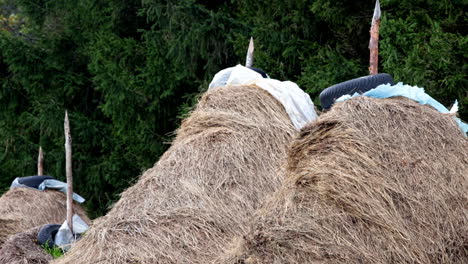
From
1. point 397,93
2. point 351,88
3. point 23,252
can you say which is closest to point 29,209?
point 23,252

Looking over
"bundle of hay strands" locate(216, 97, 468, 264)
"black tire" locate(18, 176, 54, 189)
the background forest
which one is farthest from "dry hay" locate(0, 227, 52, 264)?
"bundle of hay strands" locate(216, 97, 468, 264)

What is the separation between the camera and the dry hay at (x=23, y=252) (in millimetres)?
9664

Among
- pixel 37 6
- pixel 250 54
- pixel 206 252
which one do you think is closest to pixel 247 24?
pixel 250 54

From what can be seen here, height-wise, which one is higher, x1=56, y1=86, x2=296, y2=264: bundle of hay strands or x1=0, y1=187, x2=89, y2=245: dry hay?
x1=56, y1=86, x2=296, y2=264: bundle of hay strands

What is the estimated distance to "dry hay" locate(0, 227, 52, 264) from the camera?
9664 millimetres

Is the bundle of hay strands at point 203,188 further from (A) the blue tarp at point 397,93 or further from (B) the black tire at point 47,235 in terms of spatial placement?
(B) the black tire at point 47,235

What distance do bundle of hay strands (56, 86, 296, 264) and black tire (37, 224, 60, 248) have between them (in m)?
3.34

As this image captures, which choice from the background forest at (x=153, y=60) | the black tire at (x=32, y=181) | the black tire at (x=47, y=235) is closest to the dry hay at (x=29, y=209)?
the black tire at (x=32, y=181)

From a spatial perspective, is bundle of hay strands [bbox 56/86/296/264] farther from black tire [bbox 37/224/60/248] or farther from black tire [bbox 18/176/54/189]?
black tire [bbox 18/176/54/189]

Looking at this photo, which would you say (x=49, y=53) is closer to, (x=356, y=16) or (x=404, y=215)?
(x=356, y=16)

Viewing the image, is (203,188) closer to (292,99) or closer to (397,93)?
(292,99)

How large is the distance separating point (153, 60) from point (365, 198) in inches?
480

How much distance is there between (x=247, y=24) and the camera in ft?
51.1

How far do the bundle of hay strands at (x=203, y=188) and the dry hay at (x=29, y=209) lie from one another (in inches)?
214
